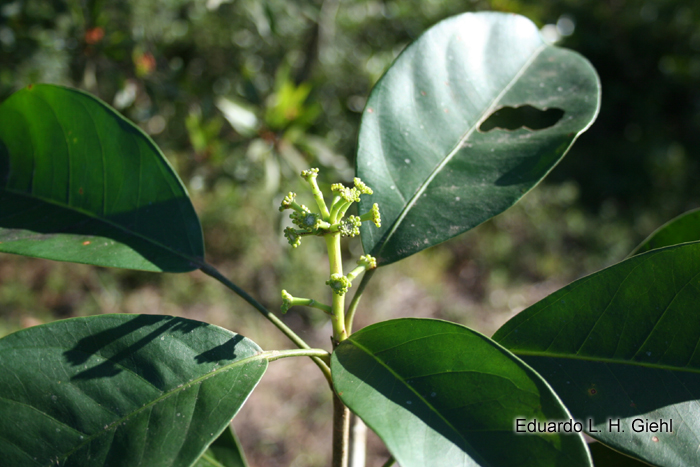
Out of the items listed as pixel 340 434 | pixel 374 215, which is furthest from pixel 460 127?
pixel 340 434

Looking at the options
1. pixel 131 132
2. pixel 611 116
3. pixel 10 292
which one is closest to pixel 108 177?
pixel 131 132

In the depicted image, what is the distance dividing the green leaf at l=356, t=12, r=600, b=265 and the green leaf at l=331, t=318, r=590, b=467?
0.18 m

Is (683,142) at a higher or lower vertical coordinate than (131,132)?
higher

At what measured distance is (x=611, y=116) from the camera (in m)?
4.89

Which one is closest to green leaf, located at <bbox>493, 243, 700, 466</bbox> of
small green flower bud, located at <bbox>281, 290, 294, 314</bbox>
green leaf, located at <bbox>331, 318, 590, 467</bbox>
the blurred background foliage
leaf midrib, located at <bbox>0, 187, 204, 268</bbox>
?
green leaf, located at <bbox>331, 318, 590, 467</bbox>

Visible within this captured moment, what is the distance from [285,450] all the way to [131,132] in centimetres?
256

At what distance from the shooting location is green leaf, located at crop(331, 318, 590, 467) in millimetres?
488

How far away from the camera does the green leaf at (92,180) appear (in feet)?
2.39

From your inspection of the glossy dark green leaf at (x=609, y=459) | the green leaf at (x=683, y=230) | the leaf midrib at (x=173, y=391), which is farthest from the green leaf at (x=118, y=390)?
the green leaf at (x=683, y=230)

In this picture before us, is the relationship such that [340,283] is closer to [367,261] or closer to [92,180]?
[367,261]

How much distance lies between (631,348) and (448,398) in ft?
0.91

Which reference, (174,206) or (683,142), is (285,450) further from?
(683,142)

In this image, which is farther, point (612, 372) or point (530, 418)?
point (612, 372)

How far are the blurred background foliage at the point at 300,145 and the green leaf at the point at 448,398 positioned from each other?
4.51ft
